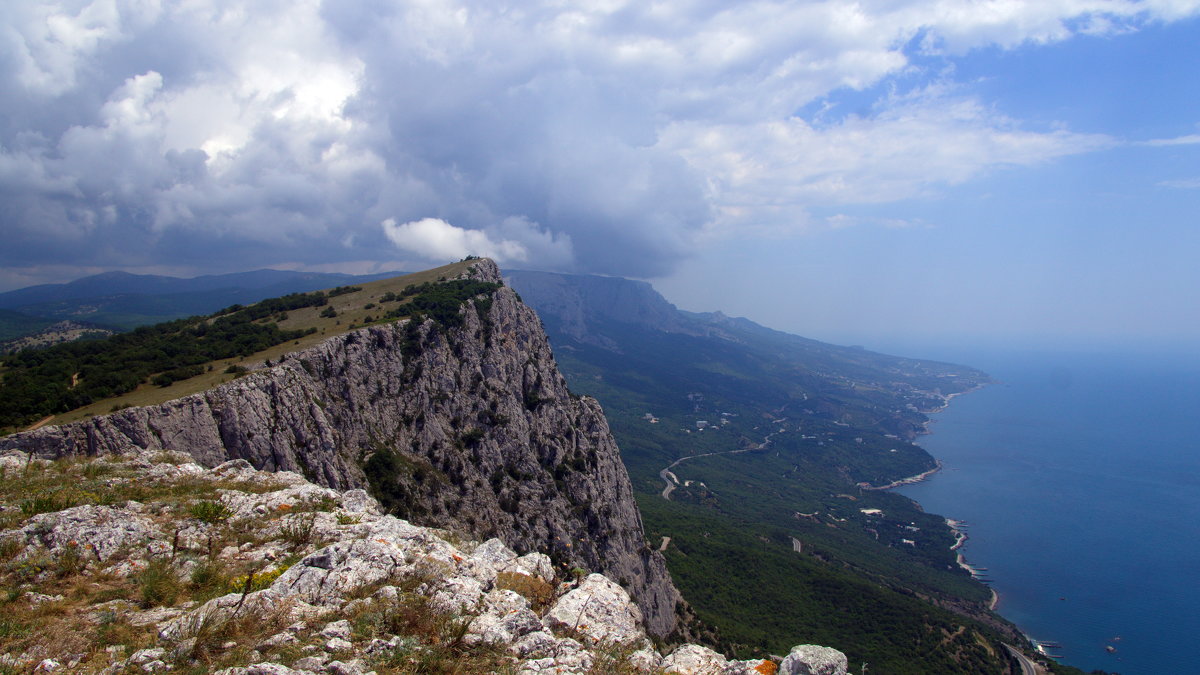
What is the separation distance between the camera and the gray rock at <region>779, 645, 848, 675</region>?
7.75 metres

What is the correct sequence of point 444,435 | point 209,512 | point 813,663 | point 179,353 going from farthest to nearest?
1. point 444,435
2. point 179,353
3. point 209,512
4. point 813,663

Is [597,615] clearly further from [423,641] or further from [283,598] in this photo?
[283,598]

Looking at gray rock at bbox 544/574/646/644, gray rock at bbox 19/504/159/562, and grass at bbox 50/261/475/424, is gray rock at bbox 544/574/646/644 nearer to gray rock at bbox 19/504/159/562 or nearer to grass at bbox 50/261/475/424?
gray rock at bbox 19/504/159/562

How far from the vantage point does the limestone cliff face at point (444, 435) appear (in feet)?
94.2

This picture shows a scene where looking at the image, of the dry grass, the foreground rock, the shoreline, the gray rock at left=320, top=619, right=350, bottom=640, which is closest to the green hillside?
the foreground rock

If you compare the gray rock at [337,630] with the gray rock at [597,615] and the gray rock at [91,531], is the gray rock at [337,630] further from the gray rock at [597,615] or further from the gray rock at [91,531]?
the gray rock at [91,531]

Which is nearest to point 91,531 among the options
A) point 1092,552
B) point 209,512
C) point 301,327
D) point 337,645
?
point 209,512

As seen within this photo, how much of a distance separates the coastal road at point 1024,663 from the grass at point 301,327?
92669 millimetres

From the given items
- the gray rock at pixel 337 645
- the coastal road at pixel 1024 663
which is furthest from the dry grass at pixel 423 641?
the coastal road at pixel 1024 663

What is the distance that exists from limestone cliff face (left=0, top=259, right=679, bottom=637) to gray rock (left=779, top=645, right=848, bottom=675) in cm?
2171

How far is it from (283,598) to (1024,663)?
315 feet

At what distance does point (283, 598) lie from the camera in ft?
27.9

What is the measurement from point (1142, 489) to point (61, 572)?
844 ft

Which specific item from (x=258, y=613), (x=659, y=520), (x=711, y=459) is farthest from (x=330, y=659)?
(x=711, y=459)
